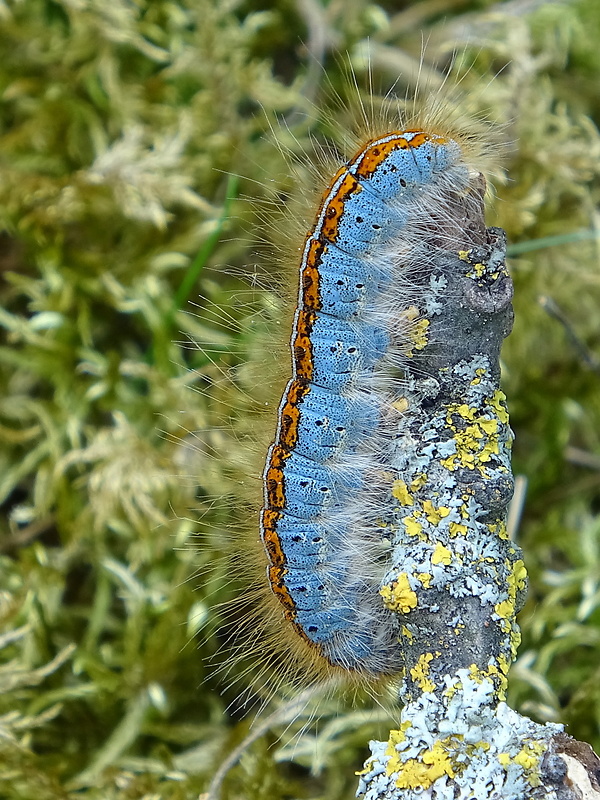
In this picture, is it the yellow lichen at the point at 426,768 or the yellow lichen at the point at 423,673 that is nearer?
the yellow lichen at the point at 426,768

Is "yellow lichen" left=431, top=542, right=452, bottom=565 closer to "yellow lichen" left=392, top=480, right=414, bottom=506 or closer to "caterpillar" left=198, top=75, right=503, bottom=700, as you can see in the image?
"yellow lichen" left=392, top=480, right=414, bottom=506

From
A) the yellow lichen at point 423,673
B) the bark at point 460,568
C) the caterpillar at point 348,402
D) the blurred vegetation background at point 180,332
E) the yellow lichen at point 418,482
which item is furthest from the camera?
the blurred vegetation background at point 180,332

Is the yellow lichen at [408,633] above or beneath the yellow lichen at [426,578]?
beneath

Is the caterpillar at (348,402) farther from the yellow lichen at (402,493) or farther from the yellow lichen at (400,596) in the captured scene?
the yellow lichen at (400,596)

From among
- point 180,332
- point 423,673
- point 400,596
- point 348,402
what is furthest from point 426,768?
point 180,332

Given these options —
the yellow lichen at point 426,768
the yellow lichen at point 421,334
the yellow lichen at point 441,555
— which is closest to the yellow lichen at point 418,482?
the yellow lichen at point 441,555

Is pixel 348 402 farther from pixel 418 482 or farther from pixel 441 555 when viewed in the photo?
pixel 441 555
